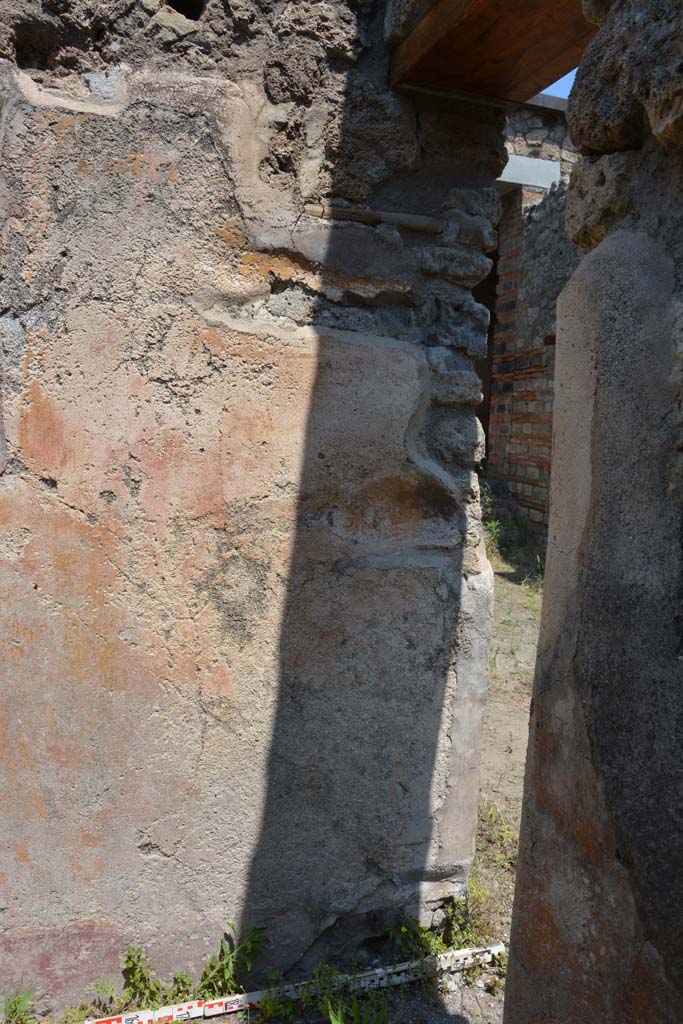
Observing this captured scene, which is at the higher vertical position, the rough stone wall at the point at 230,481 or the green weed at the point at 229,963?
the rough stone wall at the point at 230,481

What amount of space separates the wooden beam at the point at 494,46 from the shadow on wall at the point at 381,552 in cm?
9

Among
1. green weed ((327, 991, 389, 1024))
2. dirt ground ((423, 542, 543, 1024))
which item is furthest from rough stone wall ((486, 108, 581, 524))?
green weed ((327, 991, 389, 1024))

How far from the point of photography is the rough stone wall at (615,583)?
0.97 metres

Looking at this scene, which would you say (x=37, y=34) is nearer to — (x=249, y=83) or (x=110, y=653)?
(x=249, y=83)

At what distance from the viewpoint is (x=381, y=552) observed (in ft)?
7.11

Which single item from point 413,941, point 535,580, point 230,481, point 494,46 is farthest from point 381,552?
point 535,580

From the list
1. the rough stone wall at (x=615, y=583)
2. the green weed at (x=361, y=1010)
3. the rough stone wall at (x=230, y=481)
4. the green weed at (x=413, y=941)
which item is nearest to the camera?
the rough stone wall at (x=615, y=583)

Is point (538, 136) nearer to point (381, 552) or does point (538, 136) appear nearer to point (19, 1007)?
point (381, 552)

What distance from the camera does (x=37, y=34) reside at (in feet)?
6.12

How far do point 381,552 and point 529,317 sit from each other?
5308 millimetres

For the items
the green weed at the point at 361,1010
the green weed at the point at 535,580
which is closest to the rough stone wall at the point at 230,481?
the green weed at the point at 361,1010

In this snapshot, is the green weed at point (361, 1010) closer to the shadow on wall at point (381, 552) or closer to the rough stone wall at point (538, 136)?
the shadow on wall at point (381, 552)

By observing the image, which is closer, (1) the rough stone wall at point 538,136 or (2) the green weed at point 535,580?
(2) the green weed at point 535,580

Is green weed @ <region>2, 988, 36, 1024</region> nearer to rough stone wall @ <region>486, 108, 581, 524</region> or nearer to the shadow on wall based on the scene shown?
the shadow on wall
